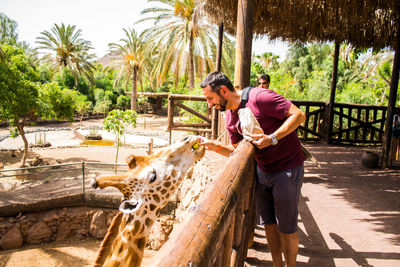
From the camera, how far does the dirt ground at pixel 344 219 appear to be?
2992 millimetres

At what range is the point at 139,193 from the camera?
185cm

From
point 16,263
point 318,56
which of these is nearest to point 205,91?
point 16,263

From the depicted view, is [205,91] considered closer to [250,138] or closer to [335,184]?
[250,138]

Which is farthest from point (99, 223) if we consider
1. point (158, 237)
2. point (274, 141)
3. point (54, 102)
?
point (54, 102)

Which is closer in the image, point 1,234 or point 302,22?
point 302,22

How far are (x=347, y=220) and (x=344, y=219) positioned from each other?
4 cm

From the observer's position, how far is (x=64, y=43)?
29297mm

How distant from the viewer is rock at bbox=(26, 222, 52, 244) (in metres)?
9.30

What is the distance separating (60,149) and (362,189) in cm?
1772

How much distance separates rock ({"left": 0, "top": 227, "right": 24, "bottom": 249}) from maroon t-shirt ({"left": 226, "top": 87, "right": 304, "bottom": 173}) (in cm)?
962

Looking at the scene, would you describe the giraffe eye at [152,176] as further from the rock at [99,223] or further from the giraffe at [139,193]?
the rock at [99,223]

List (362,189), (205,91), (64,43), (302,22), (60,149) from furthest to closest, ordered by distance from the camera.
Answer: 1. (64,43)
2. (60,149)
3. (302,22)
4. (362,189)
5. (205,91)

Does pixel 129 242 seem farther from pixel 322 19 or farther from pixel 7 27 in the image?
pixel 7 27

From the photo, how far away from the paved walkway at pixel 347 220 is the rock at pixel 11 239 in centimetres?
874
